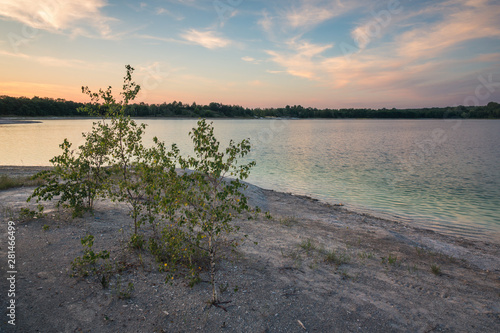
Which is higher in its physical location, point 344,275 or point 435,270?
point 344,275

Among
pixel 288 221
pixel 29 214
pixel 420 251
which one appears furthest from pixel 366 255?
pixel 29 214

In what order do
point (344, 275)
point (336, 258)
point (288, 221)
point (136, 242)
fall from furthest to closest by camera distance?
point (288, 221), point (336, 258), point (136, 242), point (344, 275)

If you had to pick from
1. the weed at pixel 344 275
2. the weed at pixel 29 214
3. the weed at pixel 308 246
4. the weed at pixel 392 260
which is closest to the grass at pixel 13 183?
the weed at pixel 29 214

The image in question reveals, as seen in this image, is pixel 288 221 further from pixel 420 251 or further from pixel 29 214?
pixel 29 214

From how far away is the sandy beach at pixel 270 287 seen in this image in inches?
221

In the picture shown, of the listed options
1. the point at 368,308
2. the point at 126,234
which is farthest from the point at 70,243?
the point at 368,308

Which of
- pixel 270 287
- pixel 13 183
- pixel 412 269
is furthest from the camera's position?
pixel 13 183

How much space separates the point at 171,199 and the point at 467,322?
275 inches

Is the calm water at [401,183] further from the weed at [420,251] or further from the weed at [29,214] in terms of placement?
the weed at [29,214]

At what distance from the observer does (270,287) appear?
22.5 feet

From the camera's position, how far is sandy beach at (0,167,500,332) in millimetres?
5625

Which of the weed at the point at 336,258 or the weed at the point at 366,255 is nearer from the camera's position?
the weed at the point at 336,258

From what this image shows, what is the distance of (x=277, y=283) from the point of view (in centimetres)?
707

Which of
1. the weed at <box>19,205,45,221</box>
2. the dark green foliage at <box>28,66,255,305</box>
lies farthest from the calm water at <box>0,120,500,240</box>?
the weed at <box>19,205,45,221</box>
